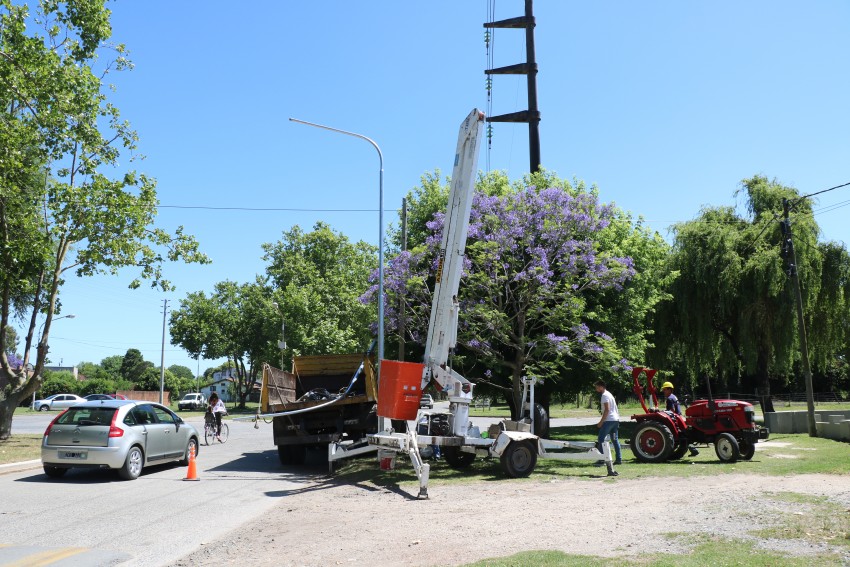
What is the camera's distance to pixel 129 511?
33.6 ft

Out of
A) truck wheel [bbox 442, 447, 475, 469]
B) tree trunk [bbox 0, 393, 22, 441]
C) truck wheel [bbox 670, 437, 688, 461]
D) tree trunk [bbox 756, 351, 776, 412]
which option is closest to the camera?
truck wheel [bbox 442, 447, 475, 469]

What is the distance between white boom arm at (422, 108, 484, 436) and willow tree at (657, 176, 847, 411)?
45.5 ft

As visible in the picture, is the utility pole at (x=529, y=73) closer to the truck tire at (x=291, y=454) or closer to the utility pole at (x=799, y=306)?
the utility pole at (x=799, y=306)

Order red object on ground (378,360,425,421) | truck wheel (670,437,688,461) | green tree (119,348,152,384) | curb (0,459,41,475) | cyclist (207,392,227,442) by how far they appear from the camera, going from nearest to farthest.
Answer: red object on ground (378,360,425,421) < curb (0,459,41,475) < truck wheel (670,437,688,461) < cyclist (207,392,227,442) < green tree (119,348,152,384)

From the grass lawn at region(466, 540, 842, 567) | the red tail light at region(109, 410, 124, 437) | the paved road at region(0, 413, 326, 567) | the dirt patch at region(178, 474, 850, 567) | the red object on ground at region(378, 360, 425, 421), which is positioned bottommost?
the paved road at region(0, 413, 326, 567)

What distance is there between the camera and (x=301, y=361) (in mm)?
19203

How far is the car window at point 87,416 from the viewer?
533 inches

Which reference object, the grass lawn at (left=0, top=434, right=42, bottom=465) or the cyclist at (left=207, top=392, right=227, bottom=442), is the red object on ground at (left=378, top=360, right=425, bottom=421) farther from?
the cyclist at (left=207, top=392, right=227, bottom=442)

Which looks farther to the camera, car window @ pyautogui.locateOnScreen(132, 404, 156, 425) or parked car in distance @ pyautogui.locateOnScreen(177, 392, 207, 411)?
parked car in distance @ pyautogui.locateOnScreen(177, 392, 207, 411)

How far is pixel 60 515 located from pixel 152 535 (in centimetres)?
214

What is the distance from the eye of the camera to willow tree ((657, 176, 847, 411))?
25.5 metres

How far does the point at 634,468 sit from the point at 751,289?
1430 cm

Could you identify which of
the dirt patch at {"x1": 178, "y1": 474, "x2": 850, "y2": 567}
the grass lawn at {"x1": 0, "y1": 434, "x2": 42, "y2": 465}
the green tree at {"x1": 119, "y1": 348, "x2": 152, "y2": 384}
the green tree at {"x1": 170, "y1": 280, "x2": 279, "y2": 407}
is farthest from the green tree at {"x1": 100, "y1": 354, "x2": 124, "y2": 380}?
the dirt patch at {"x1": 178, "y1": 474, "x2": 850, "y2": 567}

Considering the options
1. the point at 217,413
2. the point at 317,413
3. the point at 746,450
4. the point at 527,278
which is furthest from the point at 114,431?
the point at 746,450
